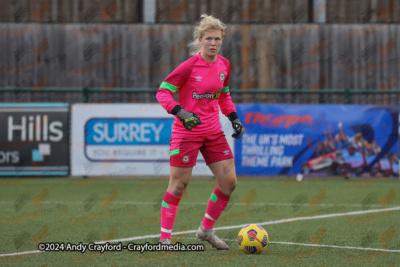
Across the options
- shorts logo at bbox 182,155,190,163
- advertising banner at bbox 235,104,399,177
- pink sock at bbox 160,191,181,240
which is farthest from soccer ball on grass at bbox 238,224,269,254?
advertising banner at bbox 235,104,399,177

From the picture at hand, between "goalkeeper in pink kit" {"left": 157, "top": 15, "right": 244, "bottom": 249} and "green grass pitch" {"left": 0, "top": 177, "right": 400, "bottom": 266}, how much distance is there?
503mm

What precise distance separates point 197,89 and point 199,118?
0.27 meters

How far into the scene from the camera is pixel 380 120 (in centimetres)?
1462

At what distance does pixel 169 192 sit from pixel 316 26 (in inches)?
608

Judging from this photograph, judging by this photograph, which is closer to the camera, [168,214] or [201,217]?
[168,214]

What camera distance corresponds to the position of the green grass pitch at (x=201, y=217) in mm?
5777

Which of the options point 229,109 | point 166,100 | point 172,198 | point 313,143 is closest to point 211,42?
point 166,100

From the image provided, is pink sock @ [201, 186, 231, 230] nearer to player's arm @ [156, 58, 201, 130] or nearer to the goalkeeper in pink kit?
the goalkeeper in pink kit

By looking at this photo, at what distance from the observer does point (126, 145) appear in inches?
558

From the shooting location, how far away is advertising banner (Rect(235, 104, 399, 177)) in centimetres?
1438

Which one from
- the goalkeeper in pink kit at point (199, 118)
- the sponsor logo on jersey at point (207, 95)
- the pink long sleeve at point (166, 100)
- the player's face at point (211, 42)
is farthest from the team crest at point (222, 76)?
the pink long sleeve at point (166, 100)

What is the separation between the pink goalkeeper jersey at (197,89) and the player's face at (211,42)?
0.12 m

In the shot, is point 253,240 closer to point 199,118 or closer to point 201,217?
point 199,118

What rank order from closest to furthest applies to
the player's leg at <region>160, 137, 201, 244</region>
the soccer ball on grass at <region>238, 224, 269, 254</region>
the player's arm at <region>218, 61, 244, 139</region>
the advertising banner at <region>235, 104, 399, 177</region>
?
the soccer ball on grass at <region>238, 224, 269, 254</region> < the player's leg at <region>160, 137, 201, 244</region> < the player's arm at <region>218, 61, 244, 139</region> < the advertising banner at <region>235, 104, 399, 177</region>
